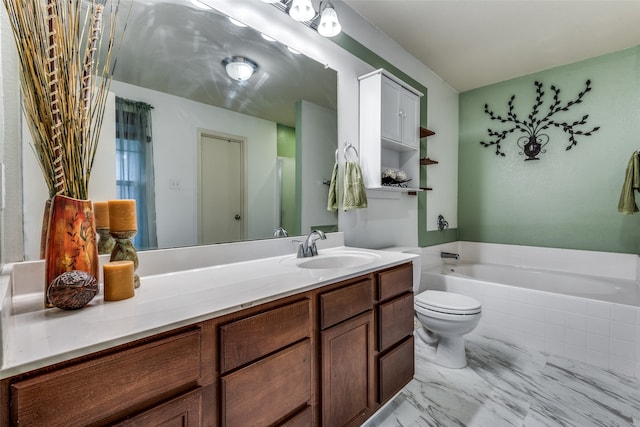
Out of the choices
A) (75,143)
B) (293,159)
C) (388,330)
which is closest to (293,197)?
(293,159)

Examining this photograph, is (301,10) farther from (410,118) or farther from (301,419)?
(301,419)

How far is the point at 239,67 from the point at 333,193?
0.94 meters

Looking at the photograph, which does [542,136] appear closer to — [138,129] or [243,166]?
[243,166]

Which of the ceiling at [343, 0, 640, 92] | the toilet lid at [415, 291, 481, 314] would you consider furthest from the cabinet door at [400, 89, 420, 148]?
the toilet lid at [415, 291, 481, 314]

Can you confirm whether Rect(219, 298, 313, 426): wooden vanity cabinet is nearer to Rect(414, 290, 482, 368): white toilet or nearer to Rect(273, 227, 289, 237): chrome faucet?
Rect(273, 227, 289, 237): chrome faucet

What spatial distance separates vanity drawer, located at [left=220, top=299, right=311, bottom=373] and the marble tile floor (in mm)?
896

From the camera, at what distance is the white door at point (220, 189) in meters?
1.35

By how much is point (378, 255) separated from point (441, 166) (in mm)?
2042

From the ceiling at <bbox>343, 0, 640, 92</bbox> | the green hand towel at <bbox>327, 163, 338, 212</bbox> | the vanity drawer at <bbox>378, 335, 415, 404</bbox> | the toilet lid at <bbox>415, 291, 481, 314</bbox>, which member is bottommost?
the vanity drawer at <bbox>378, 335, 415, 404</bbox>

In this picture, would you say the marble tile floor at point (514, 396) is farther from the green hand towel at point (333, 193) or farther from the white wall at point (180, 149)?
the white wall at point (180, 149)

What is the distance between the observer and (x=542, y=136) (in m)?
2.98

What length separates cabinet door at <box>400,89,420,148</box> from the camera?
7.58 ft

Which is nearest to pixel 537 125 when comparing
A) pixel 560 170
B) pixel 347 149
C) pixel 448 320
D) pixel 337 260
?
pixel 560 170

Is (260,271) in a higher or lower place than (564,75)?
lower
